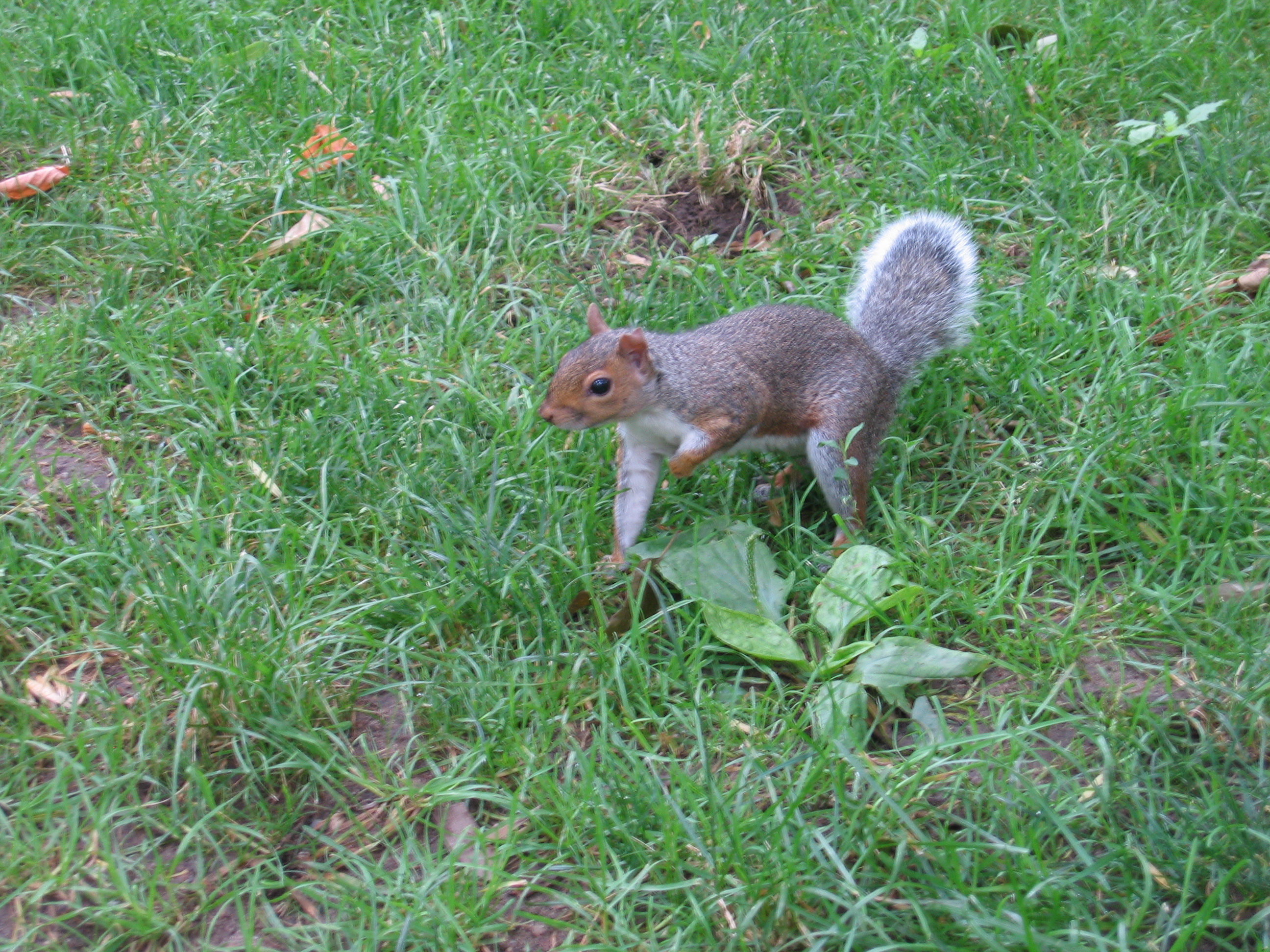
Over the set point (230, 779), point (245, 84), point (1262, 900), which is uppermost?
point (245, 84)

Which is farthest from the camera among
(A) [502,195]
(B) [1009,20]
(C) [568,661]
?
(B) [1009,20]

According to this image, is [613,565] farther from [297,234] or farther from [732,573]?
[297,234]

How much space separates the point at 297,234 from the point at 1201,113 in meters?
2.73

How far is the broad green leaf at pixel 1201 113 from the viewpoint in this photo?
3490 mm

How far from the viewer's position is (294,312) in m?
3.15

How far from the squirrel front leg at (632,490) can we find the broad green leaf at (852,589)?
1.45ft

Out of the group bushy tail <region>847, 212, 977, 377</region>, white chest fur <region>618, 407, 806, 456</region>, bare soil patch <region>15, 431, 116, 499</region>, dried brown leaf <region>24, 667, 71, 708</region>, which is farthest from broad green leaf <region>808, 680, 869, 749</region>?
bare soil patch <region>15, 431, 116, 499</region>

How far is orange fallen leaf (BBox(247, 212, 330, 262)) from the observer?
3.33 metres

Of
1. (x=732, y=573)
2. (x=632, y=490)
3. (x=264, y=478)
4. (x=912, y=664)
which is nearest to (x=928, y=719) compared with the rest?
(x=912, y=664)

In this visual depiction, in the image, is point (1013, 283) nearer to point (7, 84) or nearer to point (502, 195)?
point (502, 195)

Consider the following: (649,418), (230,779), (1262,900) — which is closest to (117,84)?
(649,418)

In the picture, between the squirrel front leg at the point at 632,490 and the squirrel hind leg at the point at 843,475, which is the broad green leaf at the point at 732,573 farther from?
the squirrel hind leg at the point at 843,475

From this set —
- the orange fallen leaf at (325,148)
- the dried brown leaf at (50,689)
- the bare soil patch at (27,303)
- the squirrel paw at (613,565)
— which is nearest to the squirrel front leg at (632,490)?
the squirrel paw at (613,565)

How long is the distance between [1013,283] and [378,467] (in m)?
1.85
